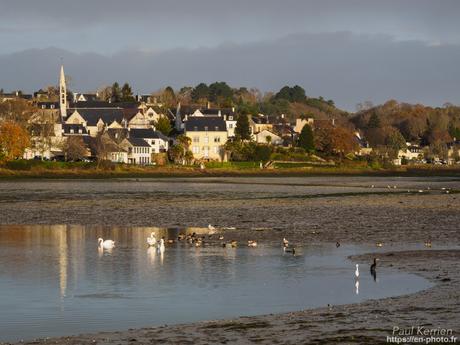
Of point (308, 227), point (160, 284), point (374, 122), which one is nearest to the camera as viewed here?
point (160, 284)

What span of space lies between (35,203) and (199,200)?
10078mm

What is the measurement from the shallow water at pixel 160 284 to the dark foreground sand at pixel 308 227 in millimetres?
1063

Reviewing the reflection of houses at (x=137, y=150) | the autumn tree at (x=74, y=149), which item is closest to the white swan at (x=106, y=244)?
the autumn tree at (x=74, y=149)

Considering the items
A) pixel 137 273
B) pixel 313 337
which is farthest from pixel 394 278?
pixel 313 337

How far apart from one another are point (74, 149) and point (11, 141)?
9998mm

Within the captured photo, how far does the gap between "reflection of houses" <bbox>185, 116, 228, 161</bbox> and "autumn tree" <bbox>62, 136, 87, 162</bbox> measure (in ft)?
57.4

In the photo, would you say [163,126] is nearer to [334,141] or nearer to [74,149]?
[74,149]

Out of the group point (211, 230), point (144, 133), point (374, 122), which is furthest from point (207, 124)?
point (211, 230)

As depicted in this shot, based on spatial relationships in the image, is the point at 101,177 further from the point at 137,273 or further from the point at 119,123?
the point at 137,273

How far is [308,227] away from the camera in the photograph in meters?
38.1

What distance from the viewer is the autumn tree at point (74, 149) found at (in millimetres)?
104625

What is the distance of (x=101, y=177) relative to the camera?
94.4 metres

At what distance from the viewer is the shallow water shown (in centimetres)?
1834

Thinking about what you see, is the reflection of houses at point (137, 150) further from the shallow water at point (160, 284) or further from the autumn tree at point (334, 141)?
the shallow water at point (160, 284)
